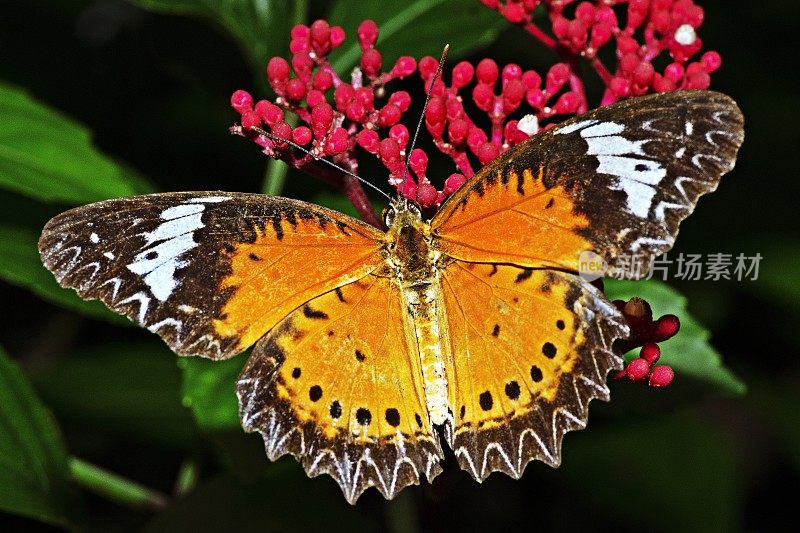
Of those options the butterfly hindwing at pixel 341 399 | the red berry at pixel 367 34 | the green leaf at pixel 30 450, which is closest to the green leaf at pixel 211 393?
the butterfly hindwing at pixel 341 399

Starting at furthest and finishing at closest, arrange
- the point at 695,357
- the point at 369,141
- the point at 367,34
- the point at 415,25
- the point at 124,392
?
the point at 124,392
the point at 415,25
the point at 695,357
the point at 367,34
the point at 369,141

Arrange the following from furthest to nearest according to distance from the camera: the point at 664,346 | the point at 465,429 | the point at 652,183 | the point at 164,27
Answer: the point at 164,27
the point at 664,346
the point at 465,429
the point at 652,183

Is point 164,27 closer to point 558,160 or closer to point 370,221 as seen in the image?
point 370,221

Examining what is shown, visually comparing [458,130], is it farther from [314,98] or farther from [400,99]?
[314,98]

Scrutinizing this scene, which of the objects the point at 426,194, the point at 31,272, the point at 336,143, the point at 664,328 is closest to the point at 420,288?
the point at 426,194

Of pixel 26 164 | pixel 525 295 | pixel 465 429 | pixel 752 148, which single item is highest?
pixel 752 148

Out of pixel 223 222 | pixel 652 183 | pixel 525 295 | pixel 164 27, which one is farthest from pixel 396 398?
pixel 164 27

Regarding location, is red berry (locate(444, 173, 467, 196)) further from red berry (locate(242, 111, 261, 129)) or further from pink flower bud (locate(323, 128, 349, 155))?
red berry (locate(242, 111, 261, 129))
